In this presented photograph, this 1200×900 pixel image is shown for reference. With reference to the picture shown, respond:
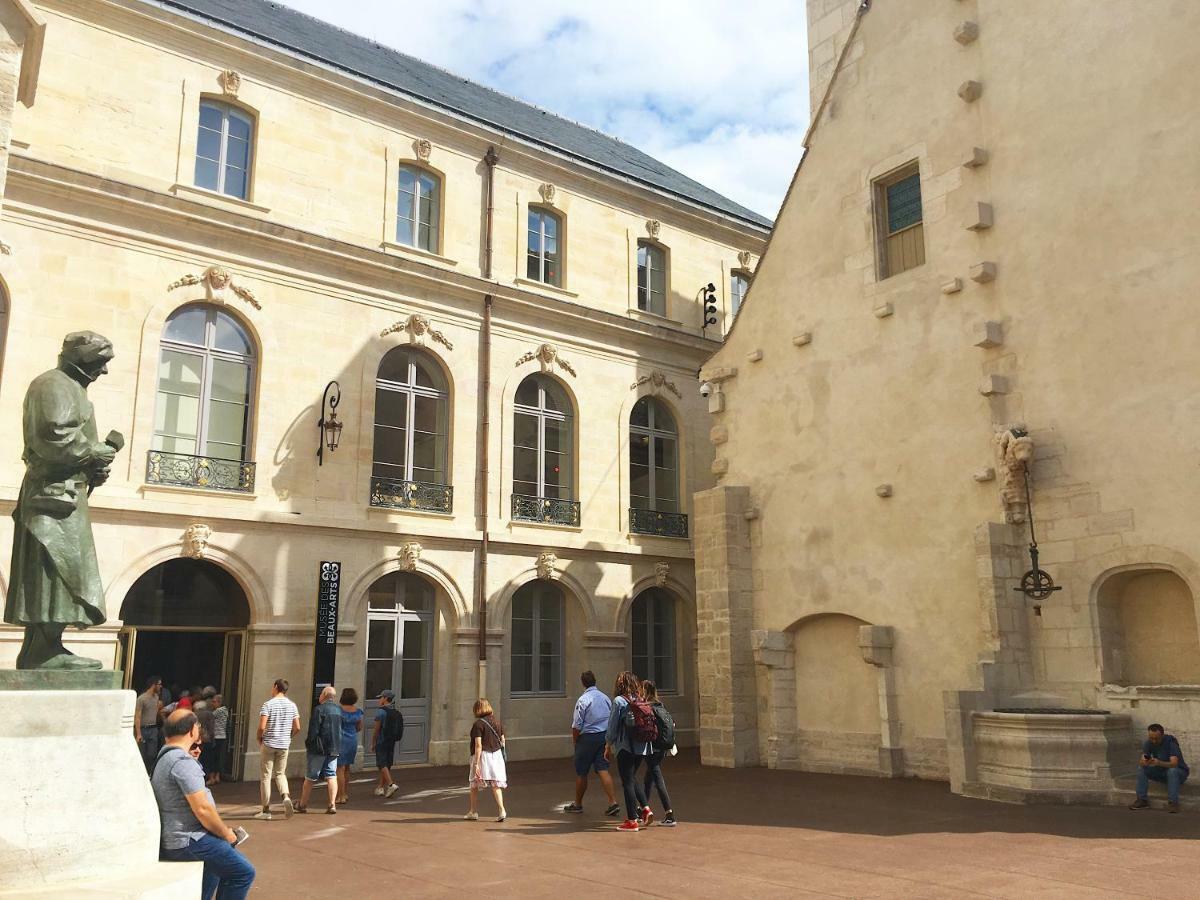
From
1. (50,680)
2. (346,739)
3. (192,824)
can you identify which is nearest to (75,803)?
(50,680)

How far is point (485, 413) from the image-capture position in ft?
59.9

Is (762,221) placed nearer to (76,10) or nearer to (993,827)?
(76,10)

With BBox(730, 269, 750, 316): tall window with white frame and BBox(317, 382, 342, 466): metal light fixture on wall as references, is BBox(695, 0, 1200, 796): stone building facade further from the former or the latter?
BBox(317, 382, 342, 466): metal light fixture on wall

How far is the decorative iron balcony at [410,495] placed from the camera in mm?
16844

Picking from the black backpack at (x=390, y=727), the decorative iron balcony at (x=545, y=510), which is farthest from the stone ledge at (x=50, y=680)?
the decorative iron balcony at (x=545, y=510)

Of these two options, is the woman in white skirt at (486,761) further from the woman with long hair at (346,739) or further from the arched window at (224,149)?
the arched window at (224,149)

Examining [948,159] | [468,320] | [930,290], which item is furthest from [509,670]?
[948,159]

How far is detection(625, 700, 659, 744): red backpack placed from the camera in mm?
9641

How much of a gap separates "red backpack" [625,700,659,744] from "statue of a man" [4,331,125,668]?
503 cm

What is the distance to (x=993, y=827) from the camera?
9344 mm

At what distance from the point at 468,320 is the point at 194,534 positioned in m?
6.24

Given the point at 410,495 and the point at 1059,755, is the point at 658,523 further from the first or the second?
the point at 1059,755

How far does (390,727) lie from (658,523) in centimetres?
873

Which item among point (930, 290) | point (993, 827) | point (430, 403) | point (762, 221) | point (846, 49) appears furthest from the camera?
point (762, 221)
